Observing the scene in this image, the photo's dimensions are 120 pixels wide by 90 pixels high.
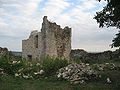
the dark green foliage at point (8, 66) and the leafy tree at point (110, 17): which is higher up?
the leafy tree at point (110, 17)

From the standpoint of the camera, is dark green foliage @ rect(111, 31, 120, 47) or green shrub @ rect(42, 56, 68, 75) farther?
green shrub @ rect(42, 56, 68, 75)

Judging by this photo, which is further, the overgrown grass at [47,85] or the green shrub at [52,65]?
the green shrub at [52,65]

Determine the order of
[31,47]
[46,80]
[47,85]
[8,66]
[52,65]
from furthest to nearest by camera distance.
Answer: [31,47] → [52,65] → [8,66] → [46,80] → [47,85]

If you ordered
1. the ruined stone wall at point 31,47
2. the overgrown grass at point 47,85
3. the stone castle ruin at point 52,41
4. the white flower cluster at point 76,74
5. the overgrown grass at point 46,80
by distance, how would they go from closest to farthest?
the overgrown grass at point 47,85 < the overgrown grass at point 46,80 < the white flower cluster at point 76,74 < the stone castle ruin at point 52,41 < the ruined stone wall at point 31,47

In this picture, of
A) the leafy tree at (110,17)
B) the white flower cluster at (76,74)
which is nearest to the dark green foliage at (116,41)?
the leafy tree at (110,17)

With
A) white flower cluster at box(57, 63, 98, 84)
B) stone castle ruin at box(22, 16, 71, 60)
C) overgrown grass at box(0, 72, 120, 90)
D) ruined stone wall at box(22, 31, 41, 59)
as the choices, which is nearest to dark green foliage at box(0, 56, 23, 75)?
overgrown grass at box(0, 72, 120, 90)

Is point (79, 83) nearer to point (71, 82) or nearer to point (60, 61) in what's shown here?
point (71, 82)

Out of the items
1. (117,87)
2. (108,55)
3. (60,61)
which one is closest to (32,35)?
(108,55)

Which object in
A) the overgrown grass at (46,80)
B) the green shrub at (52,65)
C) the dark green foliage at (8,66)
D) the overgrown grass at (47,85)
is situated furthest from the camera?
the green shrub at (52,65)

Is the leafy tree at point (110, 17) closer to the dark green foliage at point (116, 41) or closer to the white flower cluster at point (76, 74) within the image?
the dark green foliage at point (116, 41)

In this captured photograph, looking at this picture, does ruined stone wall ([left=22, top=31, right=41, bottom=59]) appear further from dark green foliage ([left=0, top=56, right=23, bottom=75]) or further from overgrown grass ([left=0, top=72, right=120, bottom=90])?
overgrown grass ([left=0, top=72, right=120, bottom=90])

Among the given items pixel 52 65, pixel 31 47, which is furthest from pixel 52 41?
pixel 52 65

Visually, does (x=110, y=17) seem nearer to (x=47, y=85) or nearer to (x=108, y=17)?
(x=108, y=17)

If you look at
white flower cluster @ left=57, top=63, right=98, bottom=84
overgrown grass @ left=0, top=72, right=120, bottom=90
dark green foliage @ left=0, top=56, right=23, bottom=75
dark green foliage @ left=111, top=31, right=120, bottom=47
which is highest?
dark green foliage @ left=111, top=31, right=120, bottom=47
